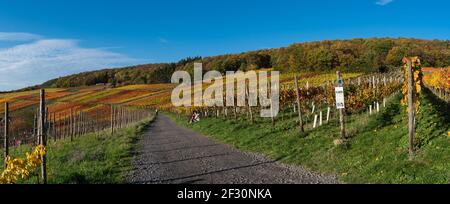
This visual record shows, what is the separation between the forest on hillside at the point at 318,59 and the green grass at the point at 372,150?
7225 centimetres

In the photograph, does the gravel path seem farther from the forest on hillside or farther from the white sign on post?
the forest on hillside

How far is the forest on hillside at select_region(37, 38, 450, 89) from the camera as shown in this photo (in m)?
101

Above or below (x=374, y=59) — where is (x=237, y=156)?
below

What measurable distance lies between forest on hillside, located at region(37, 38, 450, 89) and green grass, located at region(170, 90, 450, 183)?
2845 inches

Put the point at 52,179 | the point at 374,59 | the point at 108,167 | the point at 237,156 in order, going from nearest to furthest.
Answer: the point at 52,179 → the point at 108,167 → the point at 237,156 → the point at 374,59

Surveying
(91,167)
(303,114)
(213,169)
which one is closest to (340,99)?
(213,169)

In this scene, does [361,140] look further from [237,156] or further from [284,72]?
[284,72]

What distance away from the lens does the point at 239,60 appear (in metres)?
146

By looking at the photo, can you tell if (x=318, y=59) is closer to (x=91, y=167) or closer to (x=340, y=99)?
(x=340, y=99)

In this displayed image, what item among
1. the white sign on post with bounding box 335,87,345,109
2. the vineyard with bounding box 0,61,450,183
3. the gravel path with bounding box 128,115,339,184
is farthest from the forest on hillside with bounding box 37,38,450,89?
the gravel path with bounding box 128,115,339,184

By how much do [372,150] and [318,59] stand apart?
10042 cm
